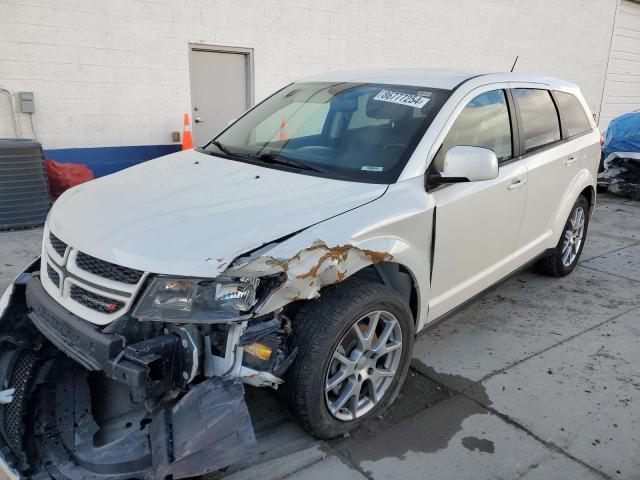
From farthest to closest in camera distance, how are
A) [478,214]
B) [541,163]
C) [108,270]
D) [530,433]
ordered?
[541,163] < [478,214] < [530,433] < [108,270]

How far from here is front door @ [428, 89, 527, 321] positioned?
10.2 ft

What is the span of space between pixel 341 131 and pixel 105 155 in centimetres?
490

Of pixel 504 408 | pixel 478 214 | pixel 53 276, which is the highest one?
pixel 478 214

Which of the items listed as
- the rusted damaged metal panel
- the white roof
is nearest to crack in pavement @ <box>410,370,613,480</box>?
the rusted damaged metal panel

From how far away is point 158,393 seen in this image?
7.11 ft

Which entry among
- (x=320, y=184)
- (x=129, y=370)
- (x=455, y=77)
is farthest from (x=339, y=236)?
(x=455, y=77)

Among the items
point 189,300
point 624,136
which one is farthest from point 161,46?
point 624,136

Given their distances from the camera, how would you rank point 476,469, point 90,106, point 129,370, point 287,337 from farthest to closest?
point 90,106, point 476,469, point 287,337, point 129,370

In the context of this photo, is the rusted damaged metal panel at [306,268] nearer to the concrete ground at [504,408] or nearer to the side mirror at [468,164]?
the side mirror at [468,164]

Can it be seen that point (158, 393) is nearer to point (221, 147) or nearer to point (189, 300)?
point (189, 300)

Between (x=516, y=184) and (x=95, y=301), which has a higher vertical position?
(x=516, y=184)

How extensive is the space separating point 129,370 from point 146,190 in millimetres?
1107

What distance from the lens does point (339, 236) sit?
248 centimetres

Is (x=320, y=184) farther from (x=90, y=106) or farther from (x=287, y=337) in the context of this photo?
(x=90, y=106)
